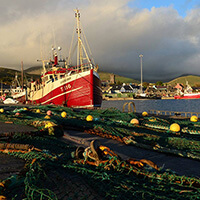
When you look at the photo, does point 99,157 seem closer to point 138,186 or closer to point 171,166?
point 138,186

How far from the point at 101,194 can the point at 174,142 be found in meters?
4.19

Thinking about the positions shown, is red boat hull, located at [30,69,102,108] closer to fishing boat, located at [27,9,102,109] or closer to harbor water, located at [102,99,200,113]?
fishing boat, located at [27,9,102,109]

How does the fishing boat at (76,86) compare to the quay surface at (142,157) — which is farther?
the fishing boat at (76,86)

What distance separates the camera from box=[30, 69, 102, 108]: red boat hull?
2138cm

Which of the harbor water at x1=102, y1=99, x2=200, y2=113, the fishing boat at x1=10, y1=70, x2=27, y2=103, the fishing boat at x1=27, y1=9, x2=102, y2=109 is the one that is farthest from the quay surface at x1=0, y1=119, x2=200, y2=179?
the harbor water at x1=102, y1=99, x2=200, y2=113

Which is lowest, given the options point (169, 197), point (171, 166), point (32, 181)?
point (171, 166)

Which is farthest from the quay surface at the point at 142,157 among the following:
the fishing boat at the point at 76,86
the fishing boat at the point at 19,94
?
the fishing boat at the point at 19,94

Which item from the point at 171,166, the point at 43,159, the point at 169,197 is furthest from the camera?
the point at 171,166

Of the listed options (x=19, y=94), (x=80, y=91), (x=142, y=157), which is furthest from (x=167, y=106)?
(x=142, y=157)

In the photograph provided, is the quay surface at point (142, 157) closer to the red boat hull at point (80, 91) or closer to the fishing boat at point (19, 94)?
the red boat hull at point (80, 91)

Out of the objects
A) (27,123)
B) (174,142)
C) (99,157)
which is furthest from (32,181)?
(27,123)

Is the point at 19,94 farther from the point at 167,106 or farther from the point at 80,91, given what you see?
the point at 167,106

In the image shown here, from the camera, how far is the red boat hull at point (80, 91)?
21375mm

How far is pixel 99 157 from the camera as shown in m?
2.93
